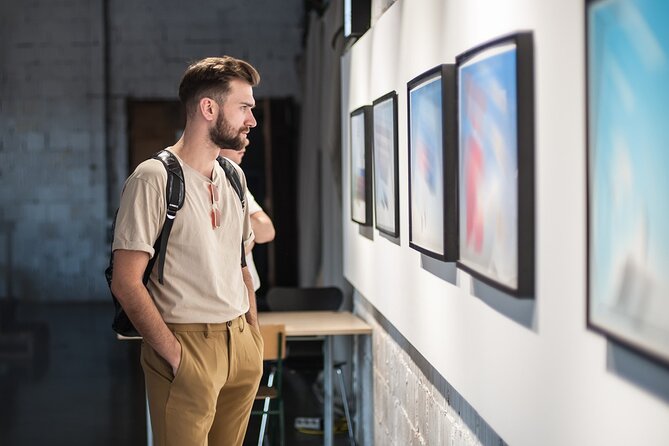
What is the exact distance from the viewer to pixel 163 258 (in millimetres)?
2969

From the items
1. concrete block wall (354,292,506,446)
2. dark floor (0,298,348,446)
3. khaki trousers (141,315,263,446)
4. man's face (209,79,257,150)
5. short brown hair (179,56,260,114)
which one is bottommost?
dark floor (0,298,348,446)

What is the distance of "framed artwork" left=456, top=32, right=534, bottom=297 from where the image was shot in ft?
6.87

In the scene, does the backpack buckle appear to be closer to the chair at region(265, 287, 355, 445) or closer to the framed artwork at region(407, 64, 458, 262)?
the framed artwork at region(407, 64, 458, 262)

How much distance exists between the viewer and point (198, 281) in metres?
3.00

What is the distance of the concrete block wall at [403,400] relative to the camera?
300 cm

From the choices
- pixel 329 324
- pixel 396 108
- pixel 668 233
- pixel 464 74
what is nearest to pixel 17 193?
pixel 329 324

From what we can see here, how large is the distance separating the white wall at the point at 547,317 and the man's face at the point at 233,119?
0.56 meters

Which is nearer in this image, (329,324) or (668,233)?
(668,233)

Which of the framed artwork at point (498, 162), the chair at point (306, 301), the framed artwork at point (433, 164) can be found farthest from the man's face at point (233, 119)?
the chair at point (306, 301)

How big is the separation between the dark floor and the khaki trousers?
2.97 m

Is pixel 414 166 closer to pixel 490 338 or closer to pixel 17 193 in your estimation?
pixel 490 338

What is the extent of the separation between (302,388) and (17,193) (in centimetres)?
597

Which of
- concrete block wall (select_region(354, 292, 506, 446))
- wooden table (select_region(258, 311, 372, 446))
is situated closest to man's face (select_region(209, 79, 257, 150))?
concrete block wall (select_region(354, 292, 506, 446))

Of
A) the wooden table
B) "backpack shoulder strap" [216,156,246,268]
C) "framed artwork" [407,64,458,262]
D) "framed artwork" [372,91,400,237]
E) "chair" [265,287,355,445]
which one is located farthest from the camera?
"chair" [265,287,355,445]
